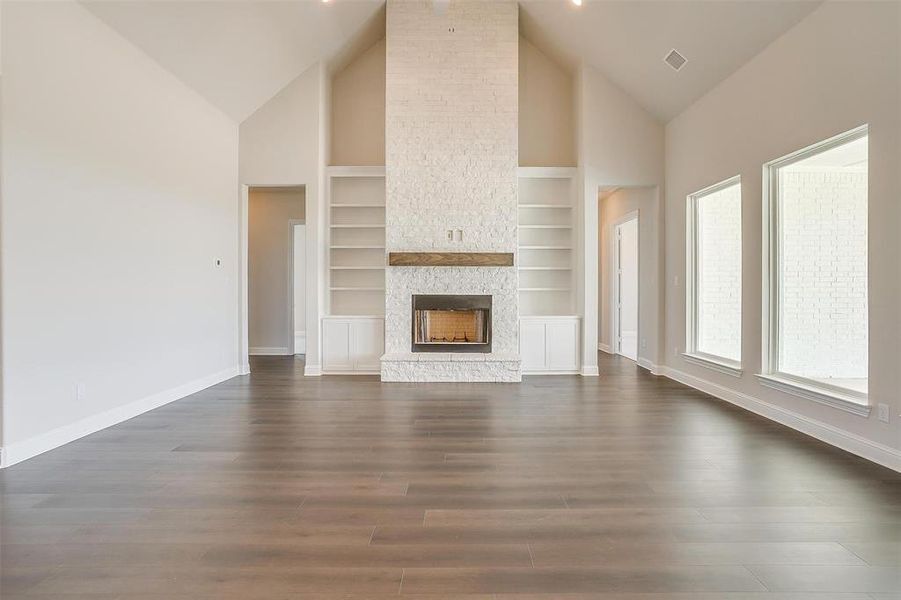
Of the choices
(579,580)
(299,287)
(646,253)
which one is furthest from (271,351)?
(579,580)

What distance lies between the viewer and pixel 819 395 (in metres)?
3.56

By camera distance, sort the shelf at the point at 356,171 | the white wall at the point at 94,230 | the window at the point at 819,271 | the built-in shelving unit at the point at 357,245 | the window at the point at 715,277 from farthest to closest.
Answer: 1. the built-in shelving unit at the point at 357,245
2. the shelf at the point at 356,171
3. the window at the point at 715,277
4. the window at the point at 819,271
5. the white wall at the point at 94,230

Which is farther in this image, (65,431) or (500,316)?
(500,316)

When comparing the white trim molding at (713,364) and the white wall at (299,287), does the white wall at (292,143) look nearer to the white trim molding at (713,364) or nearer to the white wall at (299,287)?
the white wall at (299,287)

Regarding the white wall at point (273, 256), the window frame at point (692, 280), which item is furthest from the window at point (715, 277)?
the white wall at point (273, 256)

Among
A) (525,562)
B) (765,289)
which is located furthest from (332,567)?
(765,289)

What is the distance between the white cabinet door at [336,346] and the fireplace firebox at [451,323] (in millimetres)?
915

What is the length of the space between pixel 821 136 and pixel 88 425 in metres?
5.83

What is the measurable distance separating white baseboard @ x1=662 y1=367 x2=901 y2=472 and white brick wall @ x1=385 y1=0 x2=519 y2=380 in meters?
2.35

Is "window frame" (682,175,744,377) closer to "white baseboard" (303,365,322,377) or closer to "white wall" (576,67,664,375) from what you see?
"white wall" (576,67,664,375)

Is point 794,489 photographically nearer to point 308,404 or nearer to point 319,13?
point 308,404

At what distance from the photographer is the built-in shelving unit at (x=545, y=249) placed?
269 inches

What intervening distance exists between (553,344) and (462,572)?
4.74 m

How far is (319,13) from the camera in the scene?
5.50m
